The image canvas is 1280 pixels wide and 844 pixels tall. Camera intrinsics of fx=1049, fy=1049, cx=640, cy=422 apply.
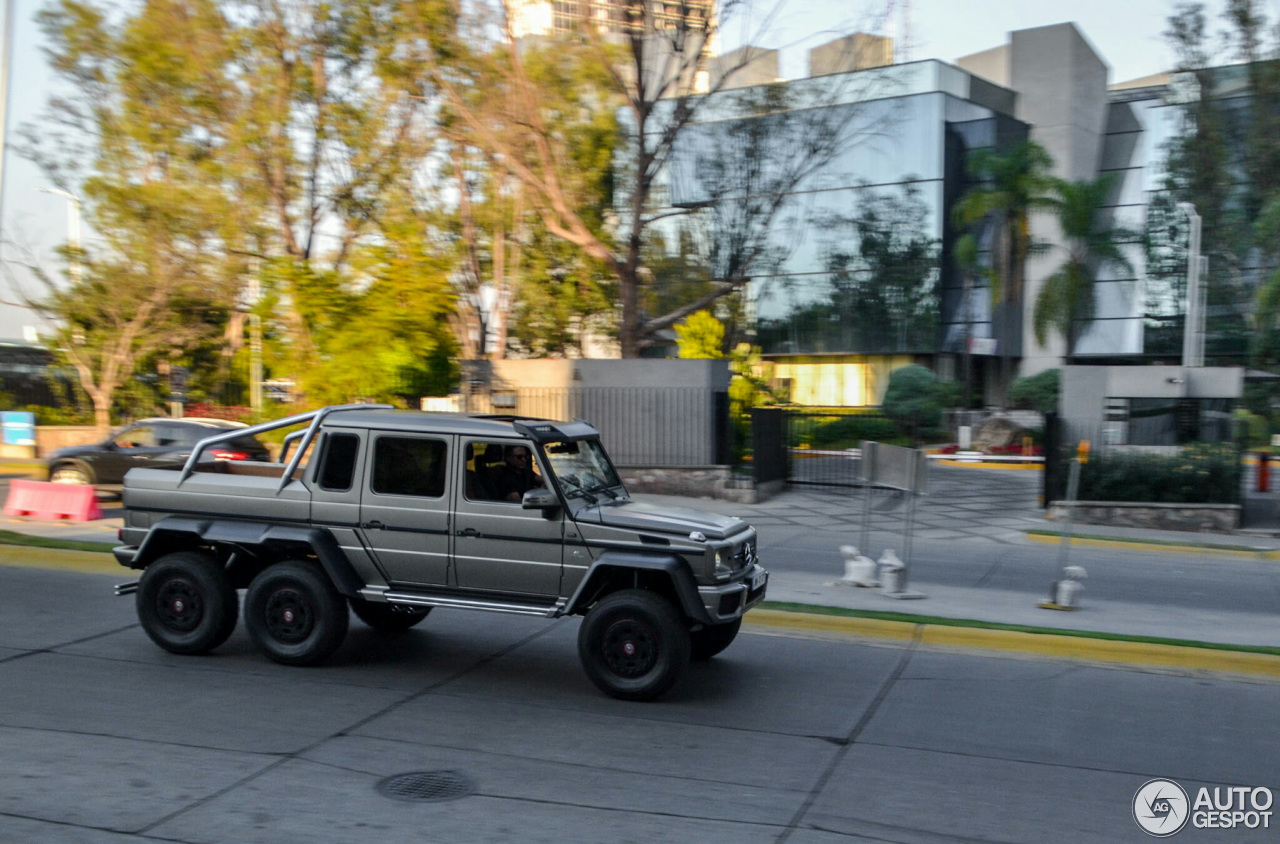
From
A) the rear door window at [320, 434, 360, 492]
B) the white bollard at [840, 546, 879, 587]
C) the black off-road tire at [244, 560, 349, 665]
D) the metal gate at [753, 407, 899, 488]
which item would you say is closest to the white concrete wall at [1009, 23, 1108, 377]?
the metal gate at [753, 407, 899, 488]

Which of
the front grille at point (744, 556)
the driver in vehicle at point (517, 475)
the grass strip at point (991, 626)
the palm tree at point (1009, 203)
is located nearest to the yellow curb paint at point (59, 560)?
the driver in vehicle at point (517, 475)

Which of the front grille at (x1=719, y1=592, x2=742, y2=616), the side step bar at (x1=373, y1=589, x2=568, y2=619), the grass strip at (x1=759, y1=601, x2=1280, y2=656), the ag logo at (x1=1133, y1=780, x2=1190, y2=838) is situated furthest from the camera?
the grass strip at (x1=759, y1=601, x2=1280, y2=656)

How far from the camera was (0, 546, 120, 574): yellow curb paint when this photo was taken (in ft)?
37.5

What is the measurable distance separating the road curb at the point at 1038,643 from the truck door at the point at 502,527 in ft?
9.77

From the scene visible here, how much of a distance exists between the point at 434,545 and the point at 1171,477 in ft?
51.5

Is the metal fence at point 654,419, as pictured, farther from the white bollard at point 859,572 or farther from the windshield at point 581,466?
the windshield at point 581,466

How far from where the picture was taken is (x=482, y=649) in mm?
8742

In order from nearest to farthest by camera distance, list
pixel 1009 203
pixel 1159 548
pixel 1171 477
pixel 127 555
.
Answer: pixel 127 555 → pixel 1159 548 → pixel 1171 477 → pixel 1009 203

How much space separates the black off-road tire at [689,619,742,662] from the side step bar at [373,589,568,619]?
139cm

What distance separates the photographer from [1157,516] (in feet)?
61.1

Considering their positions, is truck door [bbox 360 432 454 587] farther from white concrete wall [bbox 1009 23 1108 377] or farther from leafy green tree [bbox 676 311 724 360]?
white concrete wall [bbox 1009 23 1108 377]

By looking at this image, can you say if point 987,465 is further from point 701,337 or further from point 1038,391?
point 1038,391

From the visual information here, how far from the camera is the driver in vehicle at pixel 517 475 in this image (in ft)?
25.0

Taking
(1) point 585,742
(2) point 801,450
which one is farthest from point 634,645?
(2) point 801,450
